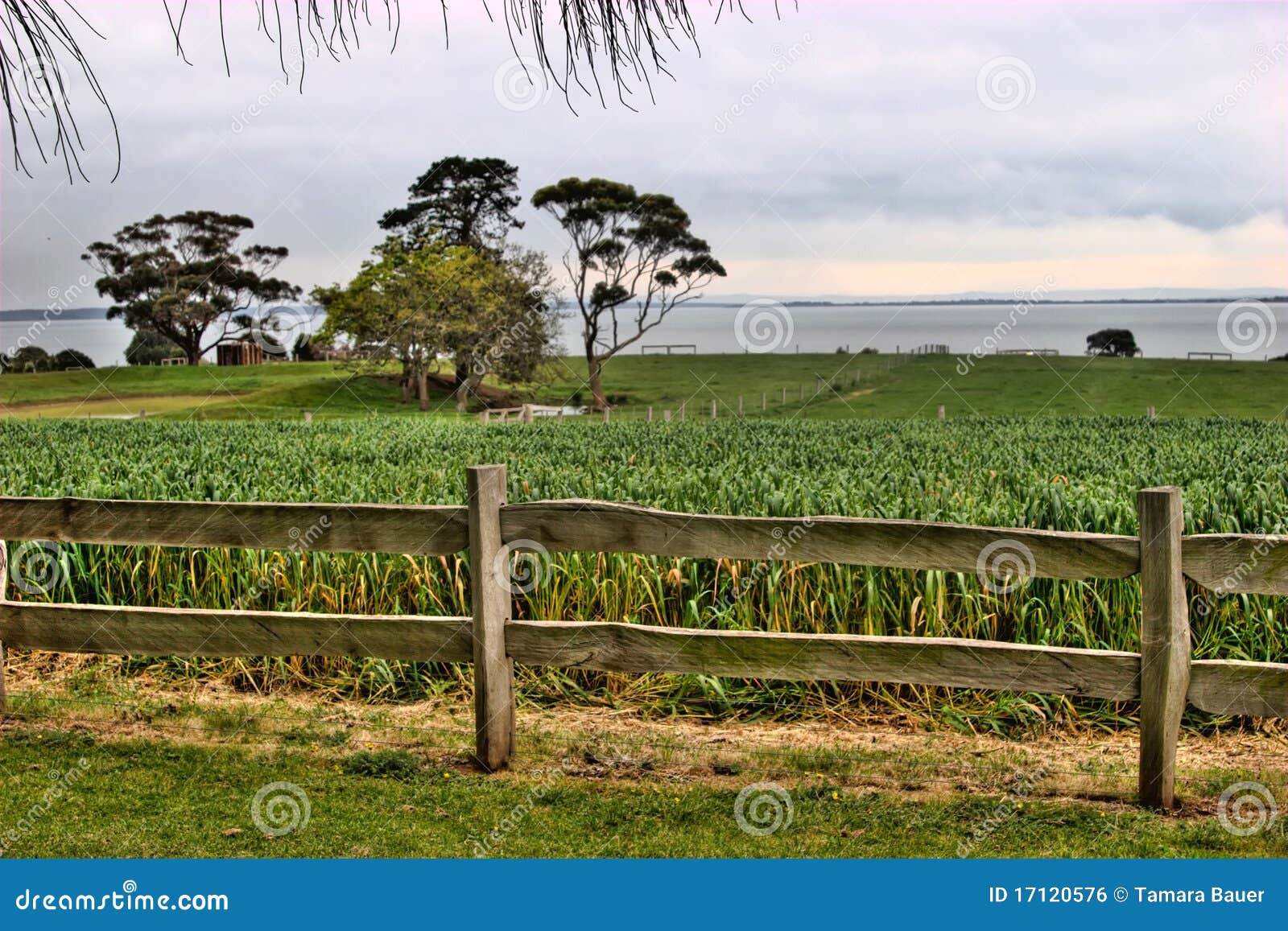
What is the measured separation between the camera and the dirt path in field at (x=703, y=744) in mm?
5121

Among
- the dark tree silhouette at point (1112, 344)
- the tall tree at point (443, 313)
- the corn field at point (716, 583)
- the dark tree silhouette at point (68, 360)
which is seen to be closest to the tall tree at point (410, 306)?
the tall tree at point (443, 313)

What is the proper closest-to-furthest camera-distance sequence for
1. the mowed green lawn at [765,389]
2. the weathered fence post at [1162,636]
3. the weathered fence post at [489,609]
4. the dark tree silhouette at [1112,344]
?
the weathered fence post at [1162,636] → the weathered fence post at [489,609] → the mowed green lawn at [765,389] → the dark tree silhouette at [1112,344]

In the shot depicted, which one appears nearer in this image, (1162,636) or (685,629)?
(1162,636)

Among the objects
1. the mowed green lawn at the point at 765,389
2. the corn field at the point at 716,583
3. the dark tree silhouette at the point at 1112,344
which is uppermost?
the dark tree silhouette at the point at 1112,344

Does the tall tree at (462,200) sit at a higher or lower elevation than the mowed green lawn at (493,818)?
higher

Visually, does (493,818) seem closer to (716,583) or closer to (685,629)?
(685,629)

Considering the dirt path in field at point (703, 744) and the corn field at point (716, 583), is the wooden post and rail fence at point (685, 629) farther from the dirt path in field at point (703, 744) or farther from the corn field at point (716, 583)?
the corn field at point (716, 583)

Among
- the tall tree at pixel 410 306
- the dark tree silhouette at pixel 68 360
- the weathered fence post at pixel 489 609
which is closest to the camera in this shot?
the weathered fence post at pixel 489 609

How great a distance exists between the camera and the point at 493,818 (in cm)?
459

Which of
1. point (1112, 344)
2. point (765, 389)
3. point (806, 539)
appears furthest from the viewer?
point (1112, 344)

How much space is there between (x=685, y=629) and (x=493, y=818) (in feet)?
4.00

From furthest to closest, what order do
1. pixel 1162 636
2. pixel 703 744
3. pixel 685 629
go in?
pixel 703 744
pixel 685 629
pixel 1162 636

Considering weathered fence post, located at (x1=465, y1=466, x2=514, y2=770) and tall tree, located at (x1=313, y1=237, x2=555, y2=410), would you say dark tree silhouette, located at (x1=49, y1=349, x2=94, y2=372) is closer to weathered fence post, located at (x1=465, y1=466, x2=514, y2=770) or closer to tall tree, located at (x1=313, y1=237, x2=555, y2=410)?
tall tree, located at (x1=313, y1=237, x2=555, y2=410)

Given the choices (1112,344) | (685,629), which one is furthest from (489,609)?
(1112,344)
